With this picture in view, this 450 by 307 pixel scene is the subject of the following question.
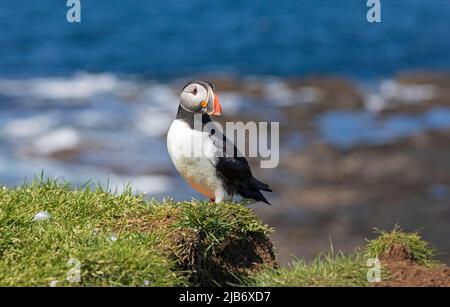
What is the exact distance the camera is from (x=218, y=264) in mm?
6773

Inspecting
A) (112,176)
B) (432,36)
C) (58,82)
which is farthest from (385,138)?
(432,36)

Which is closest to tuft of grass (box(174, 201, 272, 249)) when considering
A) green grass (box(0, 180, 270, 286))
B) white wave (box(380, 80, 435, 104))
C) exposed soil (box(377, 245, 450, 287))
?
green grass (box(0, 180, 270, 286))

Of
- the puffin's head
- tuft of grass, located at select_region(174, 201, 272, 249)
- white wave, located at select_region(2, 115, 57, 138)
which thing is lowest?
tuft of grass, located at select_region(174, 201, 272, 249)

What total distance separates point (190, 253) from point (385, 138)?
9.15 m

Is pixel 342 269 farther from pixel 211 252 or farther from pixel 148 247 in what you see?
pixel 148 247

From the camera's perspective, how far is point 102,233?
262 inches

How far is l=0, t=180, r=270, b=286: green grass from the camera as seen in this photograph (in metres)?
6.02

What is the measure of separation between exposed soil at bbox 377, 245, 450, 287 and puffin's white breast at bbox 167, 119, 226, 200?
1.33m

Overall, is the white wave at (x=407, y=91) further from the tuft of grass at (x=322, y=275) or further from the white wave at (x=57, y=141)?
the tuft of grass at (x=322, y=275)

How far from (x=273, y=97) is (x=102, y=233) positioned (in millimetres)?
10989

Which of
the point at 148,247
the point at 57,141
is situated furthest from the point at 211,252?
the point at 57,141

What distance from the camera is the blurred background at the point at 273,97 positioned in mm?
13320

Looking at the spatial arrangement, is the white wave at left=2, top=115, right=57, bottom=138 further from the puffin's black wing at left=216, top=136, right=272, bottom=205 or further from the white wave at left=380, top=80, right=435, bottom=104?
the puffin's black wing at left=216, top=136, right=272, bottom=205
